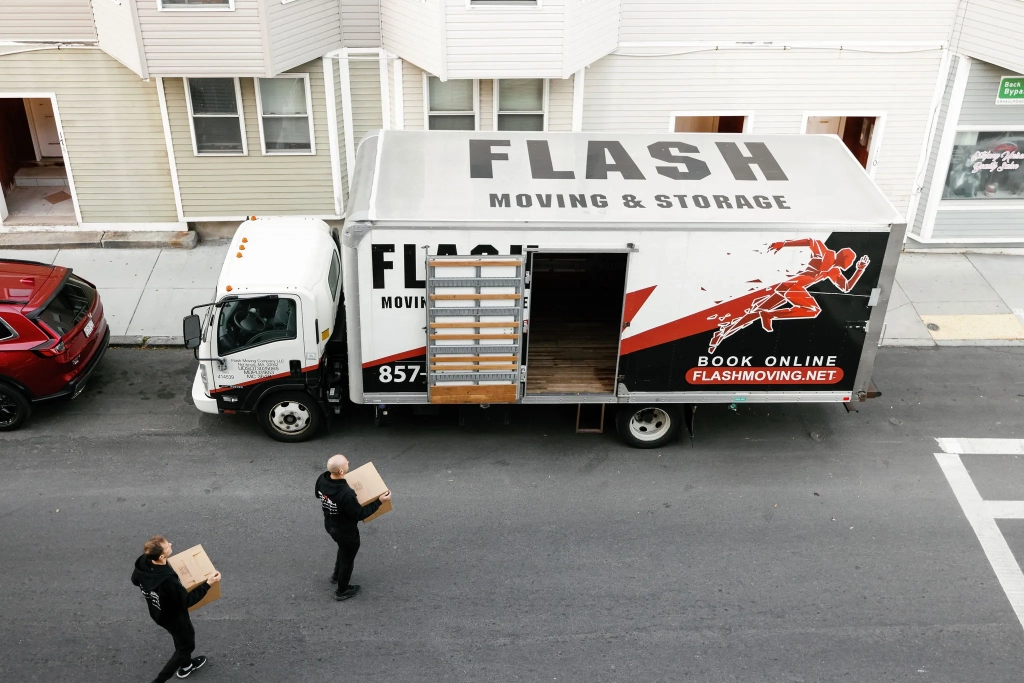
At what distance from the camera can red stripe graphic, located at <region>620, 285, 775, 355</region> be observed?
973cm

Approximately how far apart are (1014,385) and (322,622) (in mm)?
9754

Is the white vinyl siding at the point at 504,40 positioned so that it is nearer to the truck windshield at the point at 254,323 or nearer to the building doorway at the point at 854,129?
the building doorway at the point at 854,129

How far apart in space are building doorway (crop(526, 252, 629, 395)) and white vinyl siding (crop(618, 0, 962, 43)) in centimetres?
A: 445

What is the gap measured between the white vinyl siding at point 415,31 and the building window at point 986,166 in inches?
346

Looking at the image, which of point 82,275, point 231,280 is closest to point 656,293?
point 231,280

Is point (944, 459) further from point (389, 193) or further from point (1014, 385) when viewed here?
point (389, 193)

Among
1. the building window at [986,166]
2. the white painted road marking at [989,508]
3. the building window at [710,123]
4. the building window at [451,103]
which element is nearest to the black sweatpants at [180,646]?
the white painted road marking at [989,508]

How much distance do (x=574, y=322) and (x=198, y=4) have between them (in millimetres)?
7422

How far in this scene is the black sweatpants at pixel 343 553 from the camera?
8047mm

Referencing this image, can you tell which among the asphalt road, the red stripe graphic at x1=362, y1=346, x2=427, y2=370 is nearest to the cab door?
the red stripe graphic at x1=362, y1=346, x2=427, y2=370

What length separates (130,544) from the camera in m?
9.15

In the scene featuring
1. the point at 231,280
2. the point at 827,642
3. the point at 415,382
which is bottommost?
the point at 827,642

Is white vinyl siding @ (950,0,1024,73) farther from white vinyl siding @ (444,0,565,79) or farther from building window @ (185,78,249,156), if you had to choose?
building window @ (185,78,249,156)

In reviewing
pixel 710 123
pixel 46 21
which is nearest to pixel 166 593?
pixel 46 21
